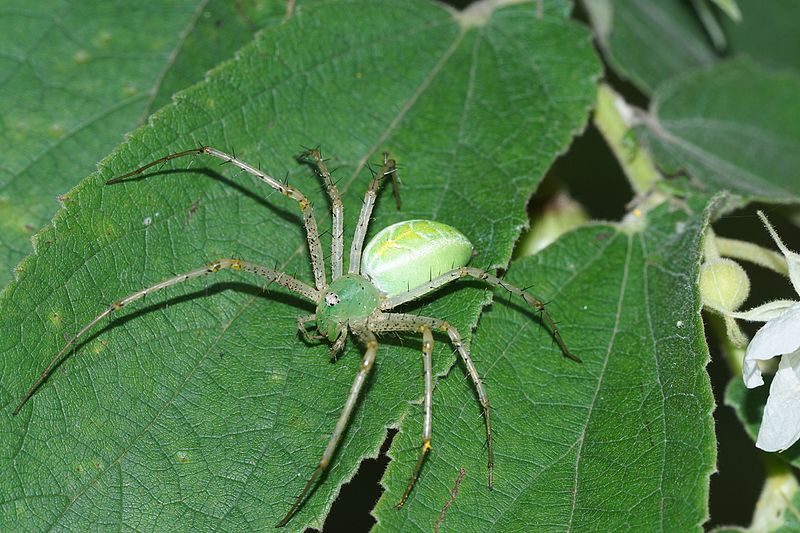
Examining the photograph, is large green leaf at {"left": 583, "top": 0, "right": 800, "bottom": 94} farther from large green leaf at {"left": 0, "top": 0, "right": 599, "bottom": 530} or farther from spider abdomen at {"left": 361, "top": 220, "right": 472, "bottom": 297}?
spider abdomen at {"left": 361, "top": 220, "right": 472, "bottom": 297}

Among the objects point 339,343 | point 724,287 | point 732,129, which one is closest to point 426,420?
point 339,343

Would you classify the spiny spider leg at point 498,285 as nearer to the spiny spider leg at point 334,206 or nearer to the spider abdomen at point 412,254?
the spider abdomen at point 412,254

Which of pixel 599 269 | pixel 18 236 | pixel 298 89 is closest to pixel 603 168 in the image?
pixel 599 269

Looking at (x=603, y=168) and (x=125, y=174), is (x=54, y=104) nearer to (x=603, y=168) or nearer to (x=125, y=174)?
(x=125, y=174)

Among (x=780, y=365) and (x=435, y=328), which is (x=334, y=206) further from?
(x=780, y=365)

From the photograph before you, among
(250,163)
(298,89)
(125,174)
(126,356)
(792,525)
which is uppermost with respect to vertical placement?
(298,89)

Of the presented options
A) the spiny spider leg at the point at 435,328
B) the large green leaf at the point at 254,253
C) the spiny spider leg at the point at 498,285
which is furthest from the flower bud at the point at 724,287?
the spiny spider leg at the point at 435,328

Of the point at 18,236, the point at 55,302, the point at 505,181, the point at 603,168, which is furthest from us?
the point at 603,168

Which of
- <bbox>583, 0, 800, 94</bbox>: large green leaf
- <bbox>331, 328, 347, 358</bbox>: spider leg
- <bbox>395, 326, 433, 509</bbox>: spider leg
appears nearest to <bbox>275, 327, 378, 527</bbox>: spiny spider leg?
<bbox>331, 328, 347, 358</bbox>: spider leg
